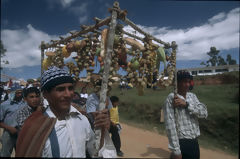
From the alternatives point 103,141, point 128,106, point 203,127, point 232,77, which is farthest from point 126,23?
point 232,77

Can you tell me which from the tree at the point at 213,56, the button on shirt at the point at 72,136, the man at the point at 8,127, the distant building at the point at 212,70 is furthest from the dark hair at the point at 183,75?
the tree at the point at 213,56

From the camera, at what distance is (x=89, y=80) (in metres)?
2.12

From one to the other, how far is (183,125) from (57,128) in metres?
1.77

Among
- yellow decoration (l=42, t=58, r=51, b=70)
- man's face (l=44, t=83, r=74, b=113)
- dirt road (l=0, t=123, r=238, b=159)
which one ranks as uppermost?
yellow decoration (l=42, t=58, r=51, b=70)

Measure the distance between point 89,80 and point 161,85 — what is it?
126 centimetres

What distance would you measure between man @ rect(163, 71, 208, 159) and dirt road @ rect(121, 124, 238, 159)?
2.59 m

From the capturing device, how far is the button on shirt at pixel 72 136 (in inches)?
46.7

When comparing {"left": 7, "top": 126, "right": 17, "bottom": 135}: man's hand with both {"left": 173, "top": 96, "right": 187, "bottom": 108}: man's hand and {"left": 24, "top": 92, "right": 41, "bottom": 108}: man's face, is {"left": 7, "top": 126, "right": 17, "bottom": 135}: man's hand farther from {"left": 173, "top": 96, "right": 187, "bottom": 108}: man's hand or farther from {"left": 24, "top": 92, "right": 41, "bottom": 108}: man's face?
{"left": 173, "top": 96, "right": 187, "bottom": 108}: man's hand

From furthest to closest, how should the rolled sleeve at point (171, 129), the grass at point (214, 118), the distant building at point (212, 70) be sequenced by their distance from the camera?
the distant building at point (212, 70)
the grass at point (214, 118)
the rolled sleeve at point (171, 129)

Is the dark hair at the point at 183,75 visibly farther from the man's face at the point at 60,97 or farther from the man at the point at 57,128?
the man's face at the point at 60,97

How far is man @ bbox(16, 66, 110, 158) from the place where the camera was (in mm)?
1136

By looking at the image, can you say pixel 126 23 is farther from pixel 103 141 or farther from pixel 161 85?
pixel 103 141

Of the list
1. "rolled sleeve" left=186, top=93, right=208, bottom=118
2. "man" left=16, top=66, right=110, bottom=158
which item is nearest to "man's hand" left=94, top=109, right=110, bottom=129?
"man" left=16, top=66, right=110, bottom=158

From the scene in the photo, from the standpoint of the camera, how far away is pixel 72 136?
1.26m
